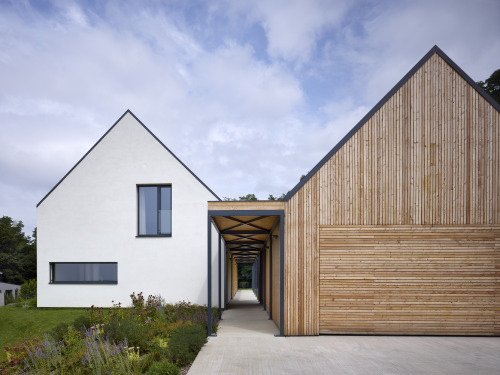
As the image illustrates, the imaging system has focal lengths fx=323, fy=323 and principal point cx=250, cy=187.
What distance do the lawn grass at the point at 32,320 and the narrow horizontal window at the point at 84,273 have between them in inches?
46.5

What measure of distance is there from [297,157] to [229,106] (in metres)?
36.7

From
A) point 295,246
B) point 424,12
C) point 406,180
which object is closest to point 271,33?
point 424,12

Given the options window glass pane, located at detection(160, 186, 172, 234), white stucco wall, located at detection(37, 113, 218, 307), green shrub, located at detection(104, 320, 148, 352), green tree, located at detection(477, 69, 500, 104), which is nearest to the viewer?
green shrub, located at detection(104, 320, 148, 352)

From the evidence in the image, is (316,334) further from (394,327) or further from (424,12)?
(424,12)

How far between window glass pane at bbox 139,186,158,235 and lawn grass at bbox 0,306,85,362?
3878 millimetres

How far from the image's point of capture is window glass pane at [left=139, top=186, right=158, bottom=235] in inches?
537

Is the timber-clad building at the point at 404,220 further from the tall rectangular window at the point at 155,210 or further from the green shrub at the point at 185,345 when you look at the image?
the tall rectangular window at the point at 155,210

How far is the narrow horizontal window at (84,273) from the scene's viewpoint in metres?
13.4

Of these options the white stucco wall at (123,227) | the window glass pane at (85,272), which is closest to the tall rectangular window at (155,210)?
the white stucco wall at (123,227)

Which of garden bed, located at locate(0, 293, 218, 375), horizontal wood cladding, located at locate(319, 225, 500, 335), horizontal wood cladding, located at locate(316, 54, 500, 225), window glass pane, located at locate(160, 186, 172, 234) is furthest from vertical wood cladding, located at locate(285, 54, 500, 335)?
window glass pane, located at locate(160, 186, 172, 234)

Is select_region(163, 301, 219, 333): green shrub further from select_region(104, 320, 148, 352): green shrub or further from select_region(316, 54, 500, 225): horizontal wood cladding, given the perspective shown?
select_region(316, 54, 500, 225): horizontal wood cladding

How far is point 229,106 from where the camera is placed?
2392 centimetres

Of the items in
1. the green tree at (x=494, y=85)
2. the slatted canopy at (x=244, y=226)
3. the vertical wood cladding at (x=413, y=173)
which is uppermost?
the green tree at (x=494, y=85)

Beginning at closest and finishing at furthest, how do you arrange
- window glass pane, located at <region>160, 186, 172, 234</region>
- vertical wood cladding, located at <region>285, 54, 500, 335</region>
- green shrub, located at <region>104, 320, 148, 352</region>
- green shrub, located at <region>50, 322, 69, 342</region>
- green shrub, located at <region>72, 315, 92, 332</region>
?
green shrub, located at <region>104, 320, 148, 352</region> → green shrub, located at <region>50, 322, 69, 342</region> → green shrub, located at <region>72, 315, 92, 332</region> → vertical wood cladding, located at <region>285, 54, 500, 335</region> → window glass pane, located at <region>160, 186, 172, 234</region>
